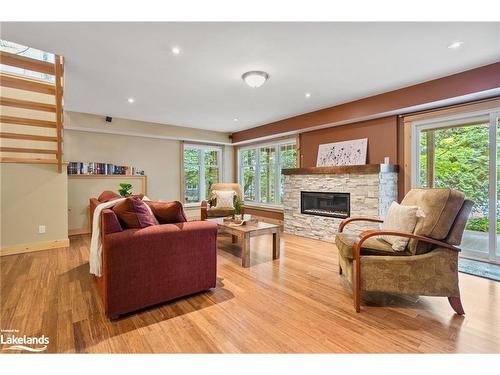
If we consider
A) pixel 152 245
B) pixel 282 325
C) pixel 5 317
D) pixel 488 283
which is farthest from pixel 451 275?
pixel 5 317

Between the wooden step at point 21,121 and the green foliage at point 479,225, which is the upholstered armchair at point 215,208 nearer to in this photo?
the wooden step at point 21,121

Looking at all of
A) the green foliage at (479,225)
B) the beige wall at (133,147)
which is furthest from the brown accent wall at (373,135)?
the beige wall at (133,147)

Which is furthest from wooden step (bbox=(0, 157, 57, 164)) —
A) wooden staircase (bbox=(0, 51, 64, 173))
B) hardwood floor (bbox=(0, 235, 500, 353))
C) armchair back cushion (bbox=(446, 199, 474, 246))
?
armchair back cushion (bbox=(446, 199, 474, 246))

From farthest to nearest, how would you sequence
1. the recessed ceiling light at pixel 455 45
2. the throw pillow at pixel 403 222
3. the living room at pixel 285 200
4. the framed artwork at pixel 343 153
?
the framed artwork at pixel 343 153 → the recessed ceiling light at pixel 455 45 → the throw pillow at pixel 403 222 → the living room at pixel 285 200

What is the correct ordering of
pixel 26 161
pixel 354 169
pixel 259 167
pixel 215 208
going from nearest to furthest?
pixel 26 161 < pixel 354 169 < pixel 215 208 < pixel 259 167

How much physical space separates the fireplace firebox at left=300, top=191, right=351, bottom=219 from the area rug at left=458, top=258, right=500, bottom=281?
1604 mm

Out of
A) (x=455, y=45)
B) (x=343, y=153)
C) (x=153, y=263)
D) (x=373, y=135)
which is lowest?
(x=153, y=263)

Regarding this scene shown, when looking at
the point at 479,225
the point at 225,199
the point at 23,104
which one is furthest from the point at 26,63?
the point at 479,225

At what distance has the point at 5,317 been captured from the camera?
6.48ft

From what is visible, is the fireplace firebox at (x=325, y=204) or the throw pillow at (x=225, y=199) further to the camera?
the throw pillow at (x=225, y=199)

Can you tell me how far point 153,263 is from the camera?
2104mm

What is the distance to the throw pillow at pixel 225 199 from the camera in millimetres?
5098

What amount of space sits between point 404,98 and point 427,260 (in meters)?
2.51

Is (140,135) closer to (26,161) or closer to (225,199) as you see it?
(26,161)
